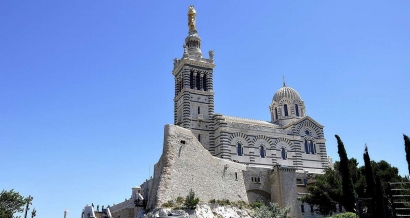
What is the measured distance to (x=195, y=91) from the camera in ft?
162

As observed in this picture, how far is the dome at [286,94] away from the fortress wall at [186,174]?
21140 millimetres

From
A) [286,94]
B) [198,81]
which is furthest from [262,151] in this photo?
[198,81]

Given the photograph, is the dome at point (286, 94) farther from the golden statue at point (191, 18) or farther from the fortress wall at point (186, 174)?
the fortress wall at point (186, 174)

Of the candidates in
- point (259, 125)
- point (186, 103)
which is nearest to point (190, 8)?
point (186, 103)

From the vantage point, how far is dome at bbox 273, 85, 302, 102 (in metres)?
54.8

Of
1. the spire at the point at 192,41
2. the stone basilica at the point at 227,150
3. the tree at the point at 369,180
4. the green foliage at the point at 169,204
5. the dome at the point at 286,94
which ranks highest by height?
the spire at the point at 192,41

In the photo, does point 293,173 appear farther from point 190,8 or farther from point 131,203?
point 190,8

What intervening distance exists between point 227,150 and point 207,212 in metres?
14.7

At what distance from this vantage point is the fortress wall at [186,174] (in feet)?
100.0

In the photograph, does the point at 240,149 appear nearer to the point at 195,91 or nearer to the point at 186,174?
the point at 195,91

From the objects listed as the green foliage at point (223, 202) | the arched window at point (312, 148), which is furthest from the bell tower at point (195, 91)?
the arched window at point (312, 148)

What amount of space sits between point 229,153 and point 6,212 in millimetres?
24007

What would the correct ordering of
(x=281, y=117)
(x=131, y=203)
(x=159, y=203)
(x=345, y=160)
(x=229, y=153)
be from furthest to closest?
(x=281, y=117) → (x=229, y=153) → (x=131, y=203) → (x=345, y=160) → (x=159, y=203)

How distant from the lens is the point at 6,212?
1425 inches
